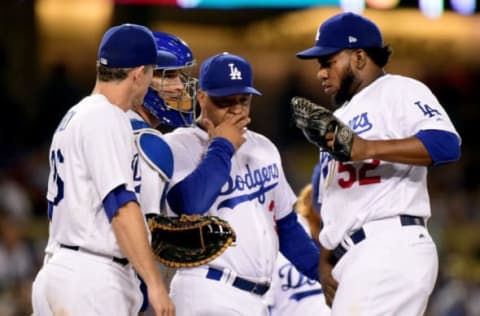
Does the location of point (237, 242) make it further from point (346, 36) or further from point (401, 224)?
point (346, 36)

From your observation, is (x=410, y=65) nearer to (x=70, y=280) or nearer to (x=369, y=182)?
(x=369, y=182)

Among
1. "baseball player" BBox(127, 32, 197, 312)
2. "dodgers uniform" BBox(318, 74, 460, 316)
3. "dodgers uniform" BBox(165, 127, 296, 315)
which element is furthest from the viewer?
"dodgers uniform" BBox(165, 127, 296, 315)

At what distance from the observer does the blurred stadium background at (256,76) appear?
9.86m

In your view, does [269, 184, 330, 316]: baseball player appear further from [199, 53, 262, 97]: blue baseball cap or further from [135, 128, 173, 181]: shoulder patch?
[135, 128, 173, 181]: shoulder patch

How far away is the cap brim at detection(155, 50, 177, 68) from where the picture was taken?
4.78m

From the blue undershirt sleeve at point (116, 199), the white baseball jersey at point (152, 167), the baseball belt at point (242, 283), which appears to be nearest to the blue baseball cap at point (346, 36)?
the white baseball jersey at point (152, 167)

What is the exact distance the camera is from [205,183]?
454 cm

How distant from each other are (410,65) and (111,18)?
12.1 ft

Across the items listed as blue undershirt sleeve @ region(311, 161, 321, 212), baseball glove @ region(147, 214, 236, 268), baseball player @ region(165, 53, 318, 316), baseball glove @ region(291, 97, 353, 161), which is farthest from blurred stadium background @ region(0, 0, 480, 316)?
baseball glove @ region(291, 97, 353, 161)

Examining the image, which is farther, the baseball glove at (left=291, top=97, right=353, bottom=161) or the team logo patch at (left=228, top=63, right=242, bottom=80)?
the team logo patch at (left=228, top=63, right=242, bottom=80)

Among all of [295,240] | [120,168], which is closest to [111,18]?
[295,240]

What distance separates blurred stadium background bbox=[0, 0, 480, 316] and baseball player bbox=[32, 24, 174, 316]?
4789 mm

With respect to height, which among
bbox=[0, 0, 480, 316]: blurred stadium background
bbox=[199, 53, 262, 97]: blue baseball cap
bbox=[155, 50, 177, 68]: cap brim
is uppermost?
bbox=[155, 50, 177, 68]: cap brim

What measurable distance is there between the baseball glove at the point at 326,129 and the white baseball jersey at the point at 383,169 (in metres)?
0.22
